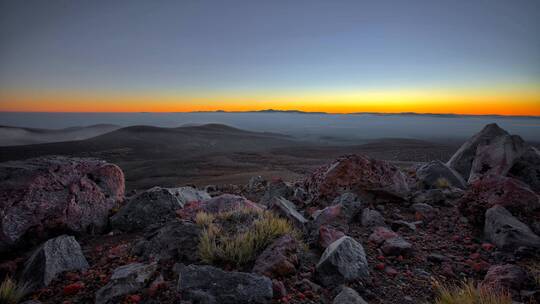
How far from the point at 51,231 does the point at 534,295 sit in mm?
7662

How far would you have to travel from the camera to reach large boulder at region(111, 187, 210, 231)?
6004 mm

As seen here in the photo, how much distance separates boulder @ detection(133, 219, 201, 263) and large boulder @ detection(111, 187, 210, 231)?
1.70 m

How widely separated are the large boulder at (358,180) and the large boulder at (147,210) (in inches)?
142

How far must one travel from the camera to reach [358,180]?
699 centimetres

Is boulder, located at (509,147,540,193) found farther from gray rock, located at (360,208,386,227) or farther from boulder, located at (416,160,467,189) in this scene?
gray rock, located at (360,208,386,227)

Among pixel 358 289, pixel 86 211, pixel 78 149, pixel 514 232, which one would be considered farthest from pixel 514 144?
pixel 78 149

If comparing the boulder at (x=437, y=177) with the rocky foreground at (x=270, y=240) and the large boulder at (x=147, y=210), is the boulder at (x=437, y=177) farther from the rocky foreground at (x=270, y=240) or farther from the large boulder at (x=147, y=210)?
the large boulder at (x=147, y=210)

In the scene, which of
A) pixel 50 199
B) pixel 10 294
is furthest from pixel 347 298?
pixel 50 199

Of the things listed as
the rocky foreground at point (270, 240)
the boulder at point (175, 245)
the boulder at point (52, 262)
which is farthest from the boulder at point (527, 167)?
the boulder at point (52, 262)

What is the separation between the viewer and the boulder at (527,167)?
25.7ft

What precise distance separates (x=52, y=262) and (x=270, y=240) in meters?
3.17

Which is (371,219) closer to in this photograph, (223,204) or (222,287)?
(223,204)

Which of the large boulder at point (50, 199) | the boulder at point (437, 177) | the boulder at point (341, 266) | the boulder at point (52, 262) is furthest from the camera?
the boulder at point (437, 177)

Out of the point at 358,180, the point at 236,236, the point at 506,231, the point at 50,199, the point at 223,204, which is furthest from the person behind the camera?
the point at 358,180
